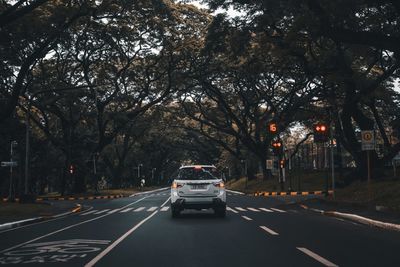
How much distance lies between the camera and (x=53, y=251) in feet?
33.1

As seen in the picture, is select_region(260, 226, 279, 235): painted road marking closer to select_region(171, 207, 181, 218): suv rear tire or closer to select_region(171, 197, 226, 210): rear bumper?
select_region(171, 197, 226, 210): rear bumper

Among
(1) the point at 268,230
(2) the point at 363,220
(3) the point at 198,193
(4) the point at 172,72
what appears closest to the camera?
(1) the point at 268,230

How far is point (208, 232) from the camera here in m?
13.0

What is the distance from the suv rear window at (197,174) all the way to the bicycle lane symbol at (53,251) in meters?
6.16

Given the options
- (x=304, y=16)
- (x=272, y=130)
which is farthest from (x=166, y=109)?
(x=304, y=16)

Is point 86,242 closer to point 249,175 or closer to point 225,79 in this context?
point 225,79

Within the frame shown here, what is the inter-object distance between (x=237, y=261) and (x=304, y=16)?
12335mm

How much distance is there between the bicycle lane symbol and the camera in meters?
9.07

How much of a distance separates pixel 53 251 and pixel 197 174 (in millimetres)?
8036

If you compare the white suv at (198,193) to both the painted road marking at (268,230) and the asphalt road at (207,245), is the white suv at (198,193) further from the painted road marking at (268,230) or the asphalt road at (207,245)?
the painted road marking at (268,230)

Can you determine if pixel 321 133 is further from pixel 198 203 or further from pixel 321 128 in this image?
pixel 198 203

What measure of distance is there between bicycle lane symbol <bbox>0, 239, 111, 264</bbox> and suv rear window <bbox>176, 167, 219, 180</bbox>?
6.16 m

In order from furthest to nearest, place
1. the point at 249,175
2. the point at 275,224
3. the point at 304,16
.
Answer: the point at 249,175 < the point at 304,16 < the point at 275,224

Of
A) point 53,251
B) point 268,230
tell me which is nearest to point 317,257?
point 268,230
